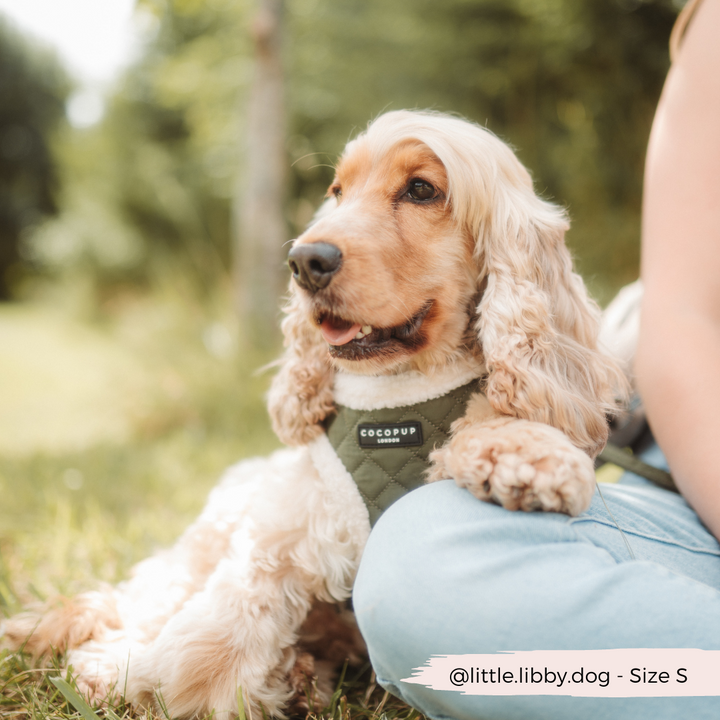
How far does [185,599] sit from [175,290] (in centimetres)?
588

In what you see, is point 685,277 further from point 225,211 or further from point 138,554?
point 225,211

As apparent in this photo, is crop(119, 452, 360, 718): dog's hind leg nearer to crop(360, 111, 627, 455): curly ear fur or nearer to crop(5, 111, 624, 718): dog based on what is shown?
crop(5, 111, 624, 718): dog

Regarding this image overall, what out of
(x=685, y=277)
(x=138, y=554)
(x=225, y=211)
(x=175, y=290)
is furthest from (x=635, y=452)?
(x=225, y=211)

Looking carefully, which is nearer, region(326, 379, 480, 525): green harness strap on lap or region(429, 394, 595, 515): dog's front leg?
region(429, 394, 595, 515): dog's front leg

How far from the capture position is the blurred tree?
782 inches

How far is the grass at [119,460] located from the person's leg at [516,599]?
43 cm

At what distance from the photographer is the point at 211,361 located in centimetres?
526

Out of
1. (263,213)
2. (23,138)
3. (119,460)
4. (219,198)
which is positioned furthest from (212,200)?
(23,138)

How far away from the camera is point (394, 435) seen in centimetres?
159

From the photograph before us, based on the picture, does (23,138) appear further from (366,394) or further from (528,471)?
(528,471)

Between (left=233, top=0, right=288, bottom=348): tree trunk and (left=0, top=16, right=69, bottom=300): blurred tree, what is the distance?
17.1m

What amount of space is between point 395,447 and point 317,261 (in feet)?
1.68

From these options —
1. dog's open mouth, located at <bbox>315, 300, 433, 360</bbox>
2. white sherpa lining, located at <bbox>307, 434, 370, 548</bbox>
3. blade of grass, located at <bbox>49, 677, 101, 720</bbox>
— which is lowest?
blade of grass, located at <bbox>49, 677, 101, 720</bbox>

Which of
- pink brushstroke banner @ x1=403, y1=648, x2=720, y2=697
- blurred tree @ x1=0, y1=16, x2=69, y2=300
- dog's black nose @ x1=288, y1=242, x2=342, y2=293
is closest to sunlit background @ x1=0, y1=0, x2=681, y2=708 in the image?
dog's black nose @ x1=288, y1=242, x2=342, y2=293
